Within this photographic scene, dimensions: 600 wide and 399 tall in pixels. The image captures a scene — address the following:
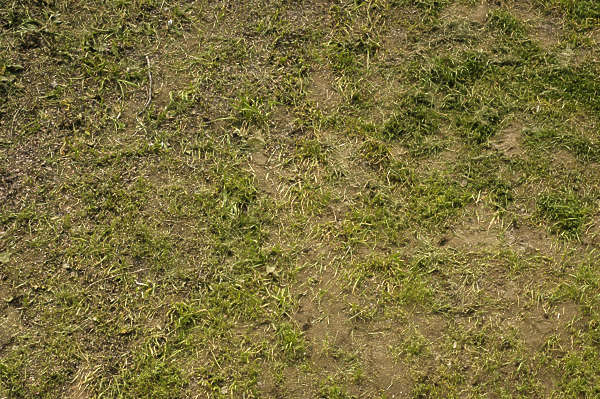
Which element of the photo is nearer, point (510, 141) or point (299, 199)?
point (299, 199)

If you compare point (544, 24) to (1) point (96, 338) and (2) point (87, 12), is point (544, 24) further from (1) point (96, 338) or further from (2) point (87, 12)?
(1) point (96, 338)

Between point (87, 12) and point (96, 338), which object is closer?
point (96, 338)

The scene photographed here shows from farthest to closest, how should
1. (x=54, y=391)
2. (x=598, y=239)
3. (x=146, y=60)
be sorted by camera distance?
(x=146, y=60) < (x=598, y=239) < (x=54, y=391)

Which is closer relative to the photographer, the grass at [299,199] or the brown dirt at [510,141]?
the grass at [299,199]

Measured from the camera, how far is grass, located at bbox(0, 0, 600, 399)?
354 cm

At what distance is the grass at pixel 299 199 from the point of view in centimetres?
354

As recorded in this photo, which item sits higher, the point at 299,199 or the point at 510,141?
the point at 510,141

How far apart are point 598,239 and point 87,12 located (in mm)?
3585

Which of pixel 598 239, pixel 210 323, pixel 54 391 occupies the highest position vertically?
pixel 598 239

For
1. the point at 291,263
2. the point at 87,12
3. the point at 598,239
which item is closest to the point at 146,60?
the point at 87,12

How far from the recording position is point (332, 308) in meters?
3.62

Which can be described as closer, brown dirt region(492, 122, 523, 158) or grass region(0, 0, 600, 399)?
grass region(0, 0, 600, 399)

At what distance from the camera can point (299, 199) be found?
382cm

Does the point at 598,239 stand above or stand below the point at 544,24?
below
